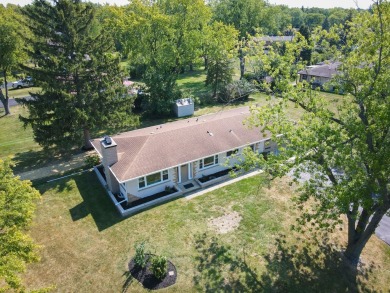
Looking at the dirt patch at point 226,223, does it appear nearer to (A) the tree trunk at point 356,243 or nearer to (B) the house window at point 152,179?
(B) the house window at point 152,179

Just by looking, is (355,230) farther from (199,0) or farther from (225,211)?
(199,0)

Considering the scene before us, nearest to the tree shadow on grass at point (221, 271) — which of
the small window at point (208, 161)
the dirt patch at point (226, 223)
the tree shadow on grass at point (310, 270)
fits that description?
the tree shadow on grass at point (310, 270)

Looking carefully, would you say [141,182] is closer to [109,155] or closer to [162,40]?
[109,155]

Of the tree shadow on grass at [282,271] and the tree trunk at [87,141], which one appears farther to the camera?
the tree trunk at [87,141]

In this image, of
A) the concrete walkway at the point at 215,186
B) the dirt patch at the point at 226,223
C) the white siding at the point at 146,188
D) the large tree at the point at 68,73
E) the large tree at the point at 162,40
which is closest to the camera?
the dirt patch at the point at 226,223

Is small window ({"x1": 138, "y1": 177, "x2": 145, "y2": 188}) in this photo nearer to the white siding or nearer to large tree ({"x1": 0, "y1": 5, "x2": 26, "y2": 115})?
the white siding

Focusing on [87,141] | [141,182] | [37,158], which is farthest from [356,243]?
[37,158]

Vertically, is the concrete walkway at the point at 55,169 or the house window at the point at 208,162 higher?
the house window at the point at 208,162
